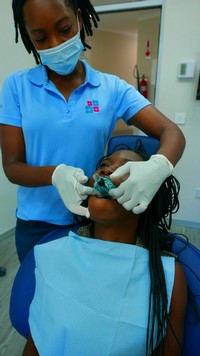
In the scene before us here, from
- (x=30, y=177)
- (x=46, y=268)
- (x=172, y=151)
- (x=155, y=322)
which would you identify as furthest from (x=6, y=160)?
(x=155, y=322)

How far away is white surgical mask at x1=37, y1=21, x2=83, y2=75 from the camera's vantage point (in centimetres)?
86

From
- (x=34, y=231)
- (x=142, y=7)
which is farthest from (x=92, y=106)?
(x=142, y=7)

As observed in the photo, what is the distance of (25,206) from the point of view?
0.97m

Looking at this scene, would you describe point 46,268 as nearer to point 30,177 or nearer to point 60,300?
point 60,300

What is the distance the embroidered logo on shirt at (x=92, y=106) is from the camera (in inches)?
34.5

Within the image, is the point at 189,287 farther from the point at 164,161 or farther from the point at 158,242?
the point at 164,161

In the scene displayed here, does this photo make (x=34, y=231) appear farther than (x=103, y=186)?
Yes

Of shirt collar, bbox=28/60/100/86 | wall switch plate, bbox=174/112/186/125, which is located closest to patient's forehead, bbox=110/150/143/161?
shirt collar, bbox=28/60/100/86

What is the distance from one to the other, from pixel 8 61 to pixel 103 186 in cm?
193

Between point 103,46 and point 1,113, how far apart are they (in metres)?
5.63

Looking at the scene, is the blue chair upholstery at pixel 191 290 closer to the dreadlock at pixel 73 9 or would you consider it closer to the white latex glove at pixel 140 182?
the white latex glove at pixel 140 182

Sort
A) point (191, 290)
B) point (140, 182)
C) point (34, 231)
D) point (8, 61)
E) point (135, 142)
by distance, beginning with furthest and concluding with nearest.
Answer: point (8, 61) → point (135, 142) → point (34, 231) → point (191, 290) → point (140, 182)

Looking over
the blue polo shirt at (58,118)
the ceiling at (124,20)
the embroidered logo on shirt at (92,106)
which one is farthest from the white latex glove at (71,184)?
the ceiling at (124,20)

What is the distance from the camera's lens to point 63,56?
87 cm
